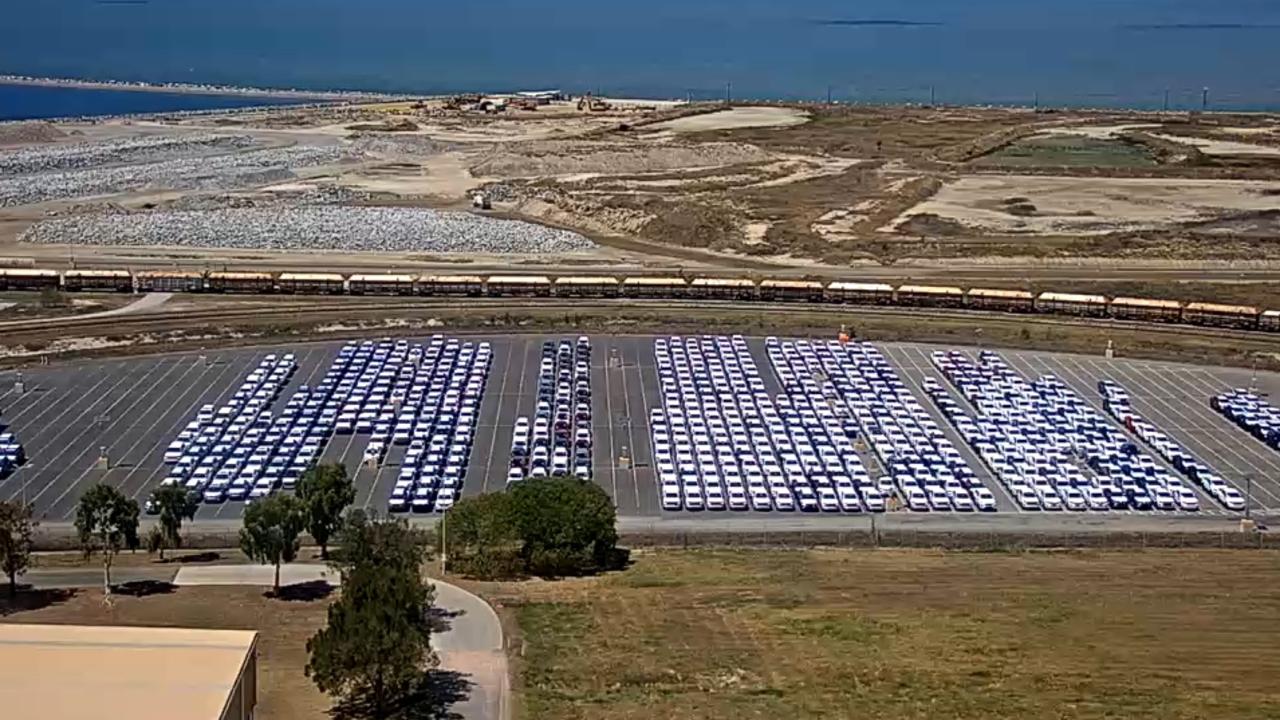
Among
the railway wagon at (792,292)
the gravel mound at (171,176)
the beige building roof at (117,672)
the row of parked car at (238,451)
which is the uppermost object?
the gravel mound at (171,176)

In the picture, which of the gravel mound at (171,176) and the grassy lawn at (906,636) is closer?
the grassy lawn at (906,636)

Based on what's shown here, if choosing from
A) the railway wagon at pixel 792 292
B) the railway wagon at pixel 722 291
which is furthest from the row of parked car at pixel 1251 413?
the railway wagon at pixel 722 291

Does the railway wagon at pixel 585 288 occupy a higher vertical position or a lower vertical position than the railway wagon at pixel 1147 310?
higher

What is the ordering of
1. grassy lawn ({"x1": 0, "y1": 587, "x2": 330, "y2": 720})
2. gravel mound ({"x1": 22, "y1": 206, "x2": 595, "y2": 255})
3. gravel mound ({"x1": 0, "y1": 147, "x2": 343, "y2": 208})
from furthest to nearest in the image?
gravel mound ({"x1": 0, "y1": 147, "x2": 343, "y2": 208}) < gravel mound ({"x1": 22, "y1": 206, "x2": 595, "y2": 255}) < grassy lawn ({"x1": 0, "y1": 587, "x2": 330, "y2": 720})

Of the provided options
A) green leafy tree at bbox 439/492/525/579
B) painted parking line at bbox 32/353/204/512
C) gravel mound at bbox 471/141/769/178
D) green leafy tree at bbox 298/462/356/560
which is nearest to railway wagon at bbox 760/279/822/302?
painted parking line at bbox 32/353/204/512

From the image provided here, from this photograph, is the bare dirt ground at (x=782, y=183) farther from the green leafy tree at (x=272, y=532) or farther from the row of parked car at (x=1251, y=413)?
the green leafy tree at (x=272, y=532)

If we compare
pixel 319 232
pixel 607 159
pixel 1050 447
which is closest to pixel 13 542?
pixel 1050 447

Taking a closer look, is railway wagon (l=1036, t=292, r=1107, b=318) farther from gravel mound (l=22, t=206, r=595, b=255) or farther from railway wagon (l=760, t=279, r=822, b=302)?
gravel mound (l=22, t=206, r=595, b=255)
